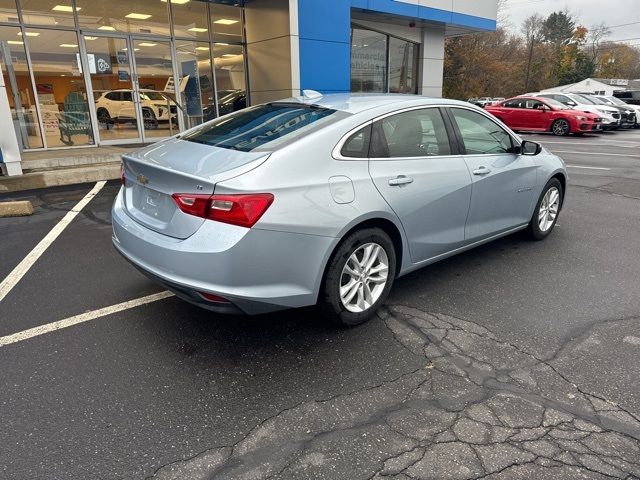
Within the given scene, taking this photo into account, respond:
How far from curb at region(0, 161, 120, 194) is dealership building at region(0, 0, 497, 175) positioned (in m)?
1.51

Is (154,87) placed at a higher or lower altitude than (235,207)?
higher

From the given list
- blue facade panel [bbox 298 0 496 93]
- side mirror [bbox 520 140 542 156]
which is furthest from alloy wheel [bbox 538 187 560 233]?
blue facade panel [bbox 298 0 496 93]

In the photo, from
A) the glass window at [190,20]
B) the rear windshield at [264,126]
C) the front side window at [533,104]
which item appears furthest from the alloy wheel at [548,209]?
the front side window at [533,104]

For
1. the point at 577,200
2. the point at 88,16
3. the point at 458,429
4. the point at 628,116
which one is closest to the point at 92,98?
the point at 88,16

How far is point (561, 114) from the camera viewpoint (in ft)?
60.5

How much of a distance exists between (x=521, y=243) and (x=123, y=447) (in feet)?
14.9

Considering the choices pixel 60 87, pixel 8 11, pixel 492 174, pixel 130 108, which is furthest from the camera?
pixel 130 108

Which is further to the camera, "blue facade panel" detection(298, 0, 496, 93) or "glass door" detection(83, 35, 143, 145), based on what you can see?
"blue facade panel" detection(298, 0, 496, 93)

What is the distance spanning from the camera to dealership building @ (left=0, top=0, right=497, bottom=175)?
1023cm

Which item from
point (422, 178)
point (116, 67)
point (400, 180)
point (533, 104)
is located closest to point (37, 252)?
point (400, 180)

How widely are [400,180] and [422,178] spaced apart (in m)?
0.27

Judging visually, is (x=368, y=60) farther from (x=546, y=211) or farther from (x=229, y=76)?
(x=546, y=211)

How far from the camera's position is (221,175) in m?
2.75

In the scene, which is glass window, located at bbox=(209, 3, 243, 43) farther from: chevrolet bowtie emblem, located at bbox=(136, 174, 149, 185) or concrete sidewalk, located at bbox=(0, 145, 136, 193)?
chevrolet bowtie emblem, located at bbox=(136, 174, 149, 185)
